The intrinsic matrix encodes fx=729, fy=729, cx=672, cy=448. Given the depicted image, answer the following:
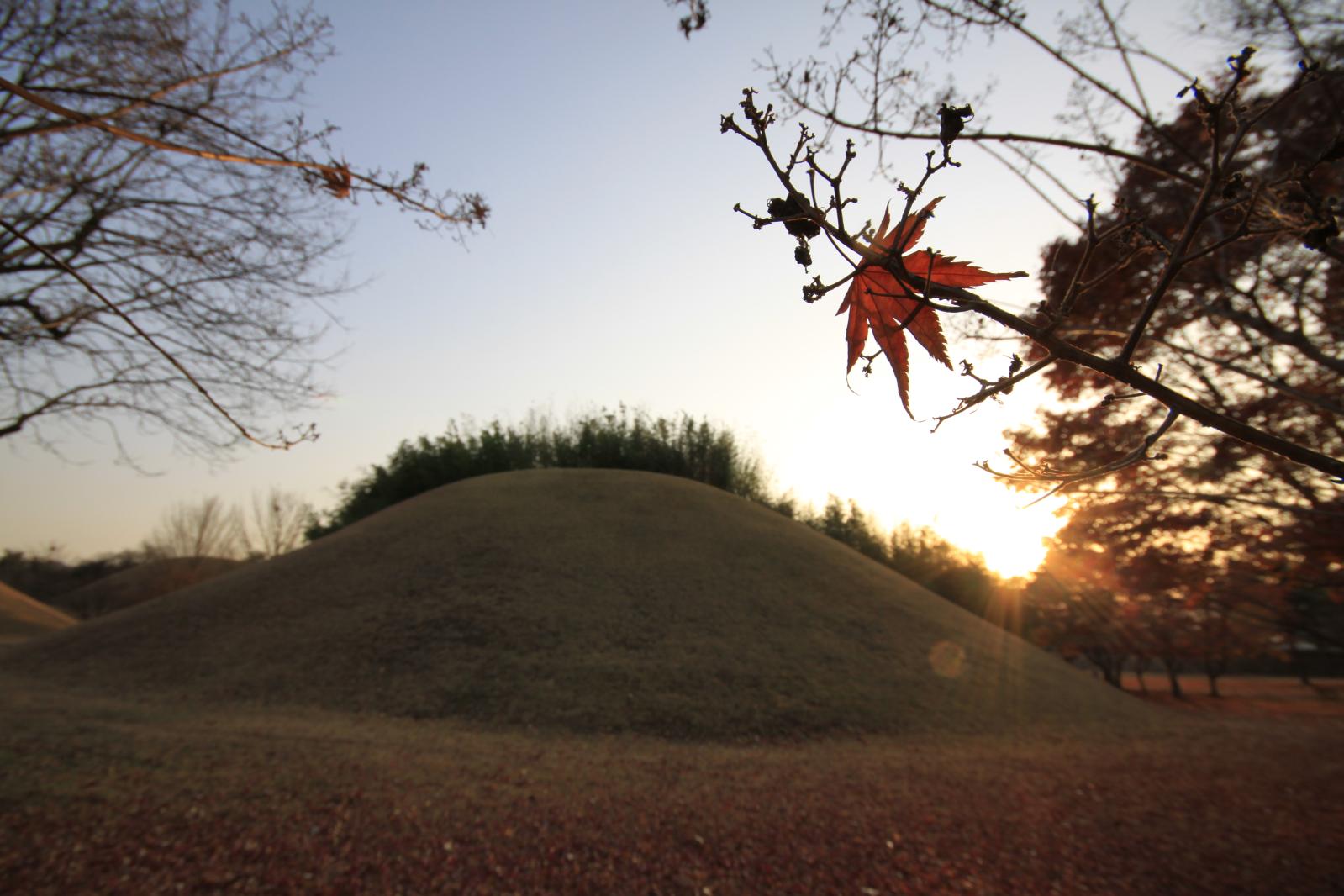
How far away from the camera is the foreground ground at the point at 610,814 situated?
3.96 meters

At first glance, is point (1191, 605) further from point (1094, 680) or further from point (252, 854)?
point (1094, 680)

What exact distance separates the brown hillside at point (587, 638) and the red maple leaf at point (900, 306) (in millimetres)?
7333

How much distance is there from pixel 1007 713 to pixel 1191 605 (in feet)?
13.2

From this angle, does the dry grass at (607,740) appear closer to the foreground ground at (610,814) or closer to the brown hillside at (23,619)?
the foreground ground at (610,814)

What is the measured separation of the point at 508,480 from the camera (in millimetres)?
15430

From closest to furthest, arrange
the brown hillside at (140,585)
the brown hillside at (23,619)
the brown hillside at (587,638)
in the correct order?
the brown hillside at (587,638) → the brown hillside at (23,619) → the brown hillside at (140,585)

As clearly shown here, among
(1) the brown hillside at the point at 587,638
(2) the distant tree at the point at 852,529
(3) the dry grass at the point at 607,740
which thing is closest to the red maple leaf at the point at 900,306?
(3) the dry grass at the point at 607,740

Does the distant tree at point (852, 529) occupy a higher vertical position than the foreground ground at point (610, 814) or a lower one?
higher

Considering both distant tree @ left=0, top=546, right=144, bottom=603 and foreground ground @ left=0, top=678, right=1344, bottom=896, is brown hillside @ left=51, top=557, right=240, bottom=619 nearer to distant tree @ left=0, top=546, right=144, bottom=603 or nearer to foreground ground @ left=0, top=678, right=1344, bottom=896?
distant tree @ left=0, top=546, right=144, bottom=603

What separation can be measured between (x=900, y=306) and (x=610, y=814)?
5.05m

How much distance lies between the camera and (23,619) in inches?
695

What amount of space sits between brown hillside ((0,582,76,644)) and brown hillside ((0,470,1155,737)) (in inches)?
315

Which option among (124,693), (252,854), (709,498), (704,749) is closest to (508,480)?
(709,498)

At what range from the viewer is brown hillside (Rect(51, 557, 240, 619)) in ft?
86.4
